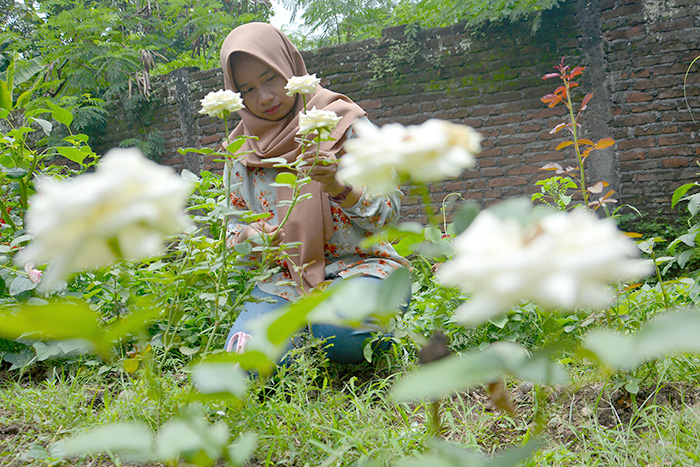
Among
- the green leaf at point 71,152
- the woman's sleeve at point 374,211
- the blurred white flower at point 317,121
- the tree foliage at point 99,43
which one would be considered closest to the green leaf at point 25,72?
the green leaf at point 71,152

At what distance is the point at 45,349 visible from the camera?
1.68m

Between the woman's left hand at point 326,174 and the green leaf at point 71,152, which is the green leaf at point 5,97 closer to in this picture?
the green leaf at point 71,152

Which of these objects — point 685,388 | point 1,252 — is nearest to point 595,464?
point 685,388

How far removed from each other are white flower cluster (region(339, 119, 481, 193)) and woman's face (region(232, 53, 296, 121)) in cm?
149

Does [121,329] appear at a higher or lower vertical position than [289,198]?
higher

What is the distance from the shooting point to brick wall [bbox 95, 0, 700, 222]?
3.31 m

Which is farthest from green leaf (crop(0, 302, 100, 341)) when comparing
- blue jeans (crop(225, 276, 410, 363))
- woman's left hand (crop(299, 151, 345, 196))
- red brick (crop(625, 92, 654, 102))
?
red brick (crop(625, 92, 654, 102))

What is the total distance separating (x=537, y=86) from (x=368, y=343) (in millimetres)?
2913

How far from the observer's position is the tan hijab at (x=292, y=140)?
1726 mm

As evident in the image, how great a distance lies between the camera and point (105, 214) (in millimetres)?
307

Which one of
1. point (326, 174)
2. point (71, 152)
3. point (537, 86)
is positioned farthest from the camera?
point (537, 86)

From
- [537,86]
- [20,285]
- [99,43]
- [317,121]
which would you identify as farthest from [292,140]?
[99,43]

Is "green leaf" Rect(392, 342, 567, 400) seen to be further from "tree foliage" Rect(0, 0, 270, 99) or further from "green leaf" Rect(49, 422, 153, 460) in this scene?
"tree foliage" Rect(0, 0, 270, 99)

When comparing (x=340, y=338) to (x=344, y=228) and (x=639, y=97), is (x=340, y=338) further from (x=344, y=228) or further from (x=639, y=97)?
(x=639, y=97)
